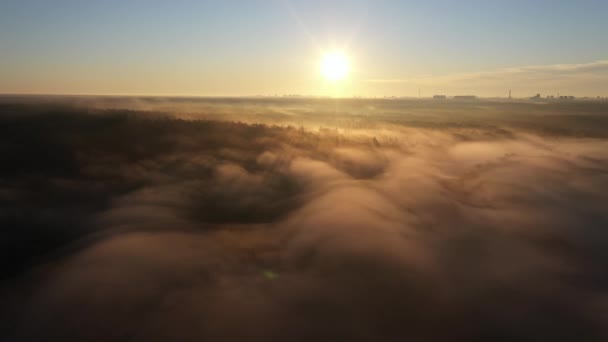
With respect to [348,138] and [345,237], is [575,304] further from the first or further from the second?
[348,138]

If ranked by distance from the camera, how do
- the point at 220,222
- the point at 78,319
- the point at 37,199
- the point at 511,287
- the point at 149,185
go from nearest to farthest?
the point at 78,319 < the point at 511,287 < the point at 220,222 < the point at 37,199 < the point at 149,185

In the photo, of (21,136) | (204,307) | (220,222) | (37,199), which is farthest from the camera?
(21,136)

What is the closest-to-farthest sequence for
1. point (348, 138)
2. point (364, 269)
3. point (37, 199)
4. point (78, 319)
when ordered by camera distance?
1. point (78, 319)
2. point (364, 269)
3. point (37, 199)
4. point (348, 138)

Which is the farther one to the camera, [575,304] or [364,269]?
[364,269]

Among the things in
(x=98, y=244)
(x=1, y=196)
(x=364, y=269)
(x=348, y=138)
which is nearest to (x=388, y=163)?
(x=348, y=138)

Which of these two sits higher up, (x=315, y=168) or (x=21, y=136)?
(x=21, y=136)

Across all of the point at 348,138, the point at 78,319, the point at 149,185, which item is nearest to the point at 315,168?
the point at 348,138

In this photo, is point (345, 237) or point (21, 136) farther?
point (21, 136)

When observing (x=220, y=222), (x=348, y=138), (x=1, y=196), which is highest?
(x=348, y=138)

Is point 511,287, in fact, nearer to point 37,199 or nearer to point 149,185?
point 149,185
